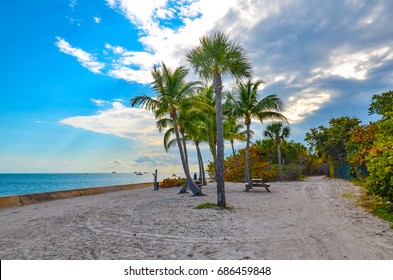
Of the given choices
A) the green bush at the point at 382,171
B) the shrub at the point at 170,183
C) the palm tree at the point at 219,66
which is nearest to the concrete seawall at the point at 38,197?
the shrub at the point at 170,183

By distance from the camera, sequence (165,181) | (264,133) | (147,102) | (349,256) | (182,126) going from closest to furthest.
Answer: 1. (349,256)
2. (147,102)
3. (182,126)
4. (165,181)
5. (264,133)

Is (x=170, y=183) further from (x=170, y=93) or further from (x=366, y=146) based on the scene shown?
(x=366, y=146)

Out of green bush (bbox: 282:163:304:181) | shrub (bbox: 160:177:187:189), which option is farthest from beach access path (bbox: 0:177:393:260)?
green bush (bbox: 282:163:304:181)

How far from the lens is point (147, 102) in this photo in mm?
18344

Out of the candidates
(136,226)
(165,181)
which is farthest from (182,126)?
(136,226)

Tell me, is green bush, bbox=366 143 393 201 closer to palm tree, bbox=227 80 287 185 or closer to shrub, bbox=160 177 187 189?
palm tree, bbox=227 80 287 185

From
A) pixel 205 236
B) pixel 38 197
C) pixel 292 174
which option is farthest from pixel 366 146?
pixel 38 197

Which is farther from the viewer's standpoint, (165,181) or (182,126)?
(165,181)

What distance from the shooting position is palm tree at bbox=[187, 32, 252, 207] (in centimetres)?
1235

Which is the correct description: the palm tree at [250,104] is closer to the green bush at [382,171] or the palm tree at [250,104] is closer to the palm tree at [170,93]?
the palm tree at [170,93]

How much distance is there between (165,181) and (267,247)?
24.4 m

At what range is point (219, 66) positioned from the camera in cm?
1289

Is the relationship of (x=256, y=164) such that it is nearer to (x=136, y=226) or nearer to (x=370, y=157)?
(x=370, y=157)

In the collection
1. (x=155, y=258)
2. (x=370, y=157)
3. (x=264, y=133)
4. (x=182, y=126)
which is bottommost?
(x=155, y=258)
